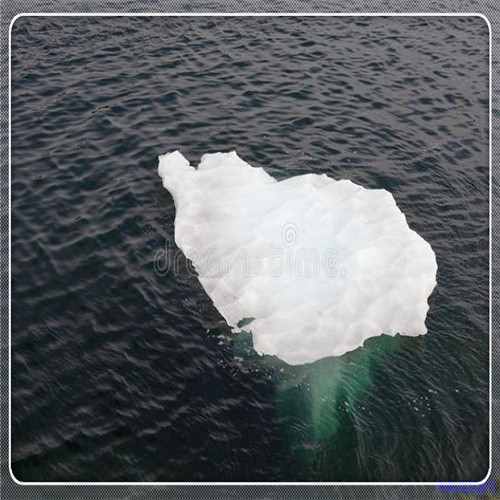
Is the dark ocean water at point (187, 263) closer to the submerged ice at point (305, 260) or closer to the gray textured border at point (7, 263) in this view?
the gray textured border at point (7, 263)

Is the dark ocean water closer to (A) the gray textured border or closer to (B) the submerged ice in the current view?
(A) the gray textured border

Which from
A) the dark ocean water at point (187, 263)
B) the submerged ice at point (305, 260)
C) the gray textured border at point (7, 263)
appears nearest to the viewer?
the gray textured border at point (7, 263)

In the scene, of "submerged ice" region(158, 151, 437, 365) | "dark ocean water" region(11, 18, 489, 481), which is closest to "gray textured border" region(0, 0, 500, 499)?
"dark ocean water" region(11, 18, 489, 481)

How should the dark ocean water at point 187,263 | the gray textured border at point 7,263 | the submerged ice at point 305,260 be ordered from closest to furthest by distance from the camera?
the gray textured border at point 7,263 < the dark ocean water at point 187,263 < the submerged ice at point 305,260

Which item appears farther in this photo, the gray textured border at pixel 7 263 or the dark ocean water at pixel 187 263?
the dark ocean water at pixel 187 263

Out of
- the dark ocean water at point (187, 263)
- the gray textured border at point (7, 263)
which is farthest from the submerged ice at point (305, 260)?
the gray textured border at point (7, 263)

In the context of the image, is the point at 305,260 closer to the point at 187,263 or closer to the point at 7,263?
the point at 187,263

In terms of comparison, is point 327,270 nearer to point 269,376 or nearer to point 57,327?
point 269,376
